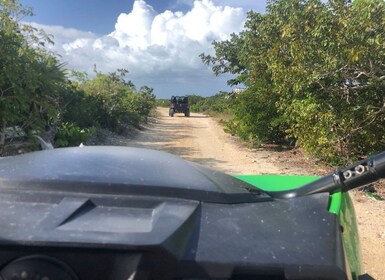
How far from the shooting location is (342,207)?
1.99m

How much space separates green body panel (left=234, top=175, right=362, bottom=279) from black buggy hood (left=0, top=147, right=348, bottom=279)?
0.47 ft

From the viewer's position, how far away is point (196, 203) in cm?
158

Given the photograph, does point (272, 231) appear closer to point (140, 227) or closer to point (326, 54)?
point (140, 227)

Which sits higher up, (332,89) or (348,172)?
(332,89)

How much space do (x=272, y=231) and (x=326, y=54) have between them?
709 centimetres

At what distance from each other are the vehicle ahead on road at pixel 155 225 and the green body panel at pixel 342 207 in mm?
27

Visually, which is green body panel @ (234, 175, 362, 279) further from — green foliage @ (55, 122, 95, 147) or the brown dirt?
green foliage @ (55, 122, 95, 147)

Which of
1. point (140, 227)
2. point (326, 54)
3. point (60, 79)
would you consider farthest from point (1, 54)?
point (140, 227)

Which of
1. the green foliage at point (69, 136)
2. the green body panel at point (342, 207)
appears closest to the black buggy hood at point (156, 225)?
the green body panel at point (342, 207)

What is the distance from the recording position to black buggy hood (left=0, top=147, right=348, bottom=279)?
4.14ft

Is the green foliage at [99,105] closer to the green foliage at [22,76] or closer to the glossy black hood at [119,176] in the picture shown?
Answer: the green foliage at [22,76]

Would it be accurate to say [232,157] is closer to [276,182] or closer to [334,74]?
[334,74]

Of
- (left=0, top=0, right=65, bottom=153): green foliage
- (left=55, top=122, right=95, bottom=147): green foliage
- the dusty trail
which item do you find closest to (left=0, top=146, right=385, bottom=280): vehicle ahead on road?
(left=0, top=0, right=65, bottom=153): green foliage

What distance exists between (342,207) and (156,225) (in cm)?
102
